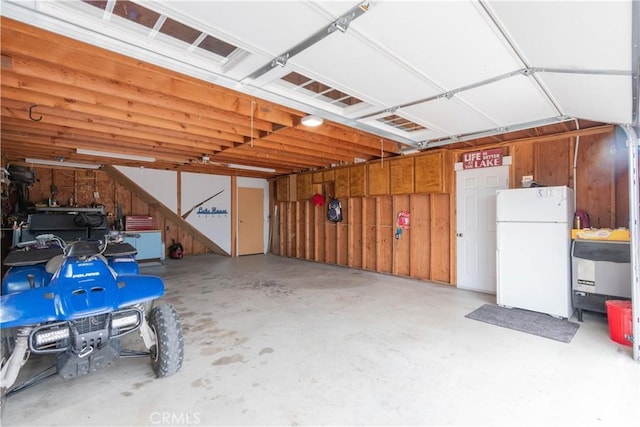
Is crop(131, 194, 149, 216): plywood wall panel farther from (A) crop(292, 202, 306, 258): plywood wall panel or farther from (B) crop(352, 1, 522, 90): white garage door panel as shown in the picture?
(B) crop(352, 1, 522, 90): white garage door panel

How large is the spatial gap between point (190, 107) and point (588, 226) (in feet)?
16.2

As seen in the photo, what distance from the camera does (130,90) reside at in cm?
292

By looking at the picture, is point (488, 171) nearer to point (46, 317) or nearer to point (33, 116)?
point (46, 317)

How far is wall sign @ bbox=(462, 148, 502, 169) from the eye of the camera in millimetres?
4582

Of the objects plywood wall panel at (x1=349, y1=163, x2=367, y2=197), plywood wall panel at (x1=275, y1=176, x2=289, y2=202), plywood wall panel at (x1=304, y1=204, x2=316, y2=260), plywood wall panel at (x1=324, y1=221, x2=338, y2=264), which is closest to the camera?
plywood wall panel at (x1=349, y1=163, x2=367, y2=197)

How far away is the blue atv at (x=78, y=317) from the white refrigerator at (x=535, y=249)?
3.84 m

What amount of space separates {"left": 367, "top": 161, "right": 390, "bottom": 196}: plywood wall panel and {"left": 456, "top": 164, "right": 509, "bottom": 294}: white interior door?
130cm

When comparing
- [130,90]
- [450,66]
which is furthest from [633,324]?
[130,90]

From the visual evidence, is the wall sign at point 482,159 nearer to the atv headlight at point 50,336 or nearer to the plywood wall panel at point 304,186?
the plywood wall panel at point 304,186

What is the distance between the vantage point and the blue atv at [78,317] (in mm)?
1736

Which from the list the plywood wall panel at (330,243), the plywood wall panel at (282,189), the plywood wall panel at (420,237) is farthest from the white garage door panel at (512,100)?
the plywood wall panel at (282,189)

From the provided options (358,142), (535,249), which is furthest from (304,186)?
(535,249)

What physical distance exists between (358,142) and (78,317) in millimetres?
3880

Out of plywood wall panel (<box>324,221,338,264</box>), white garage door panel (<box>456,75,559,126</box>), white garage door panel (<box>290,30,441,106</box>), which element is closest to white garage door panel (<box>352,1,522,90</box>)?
white garage door panel (<box>290,30,441,106</box>)
